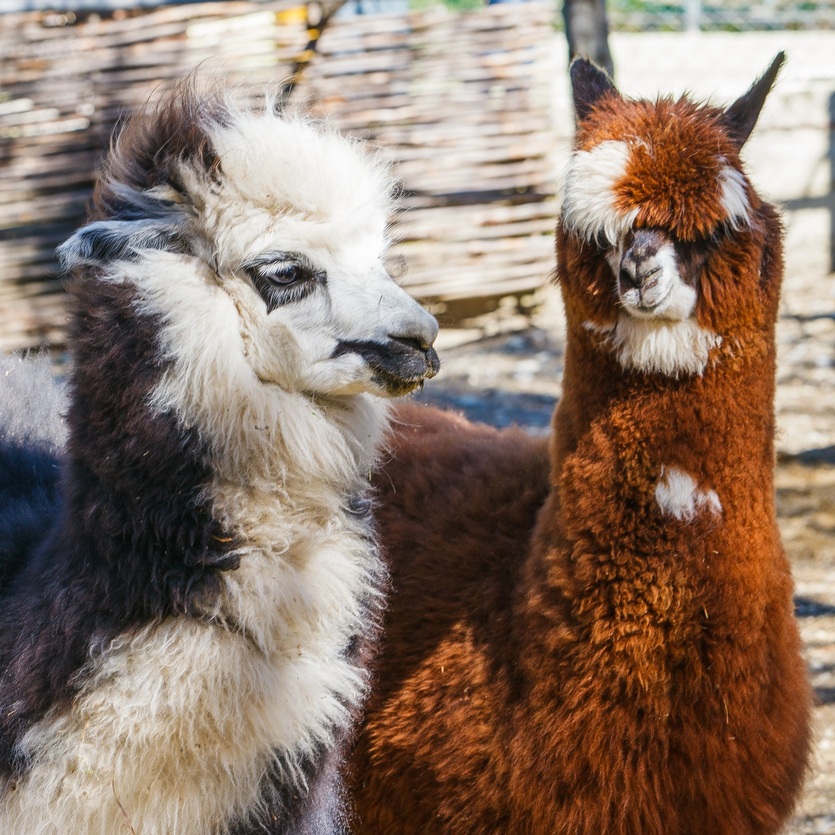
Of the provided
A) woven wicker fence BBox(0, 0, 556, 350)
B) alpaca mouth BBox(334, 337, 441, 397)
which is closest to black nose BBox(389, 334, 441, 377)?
alpaca mouth BBox(334, 337, 441, 397)

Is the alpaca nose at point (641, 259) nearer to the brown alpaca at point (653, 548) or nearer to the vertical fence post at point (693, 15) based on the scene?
the brown alpaca at point (653, 548)

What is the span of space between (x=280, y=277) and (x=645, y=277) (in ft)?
2.65

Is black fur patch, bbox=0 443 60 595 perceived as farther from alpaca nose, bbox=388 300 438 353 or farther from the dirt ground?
the dirt ground

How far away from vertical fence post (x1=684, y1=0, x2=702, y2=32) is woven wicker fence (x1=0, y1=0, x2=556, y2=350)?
2962 millimetres

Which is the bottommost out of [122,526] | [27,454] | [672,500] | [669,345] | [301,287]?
[27,454]

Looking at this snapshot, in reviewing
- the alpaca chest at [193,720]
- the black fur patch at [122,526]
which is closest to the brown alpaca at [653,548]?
the alpaca chest at [193,720]

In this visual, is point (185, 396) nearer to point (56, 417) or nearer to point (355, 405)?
point (355, 405)

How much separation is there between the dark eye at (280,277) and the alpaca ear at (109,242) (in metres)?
0.22

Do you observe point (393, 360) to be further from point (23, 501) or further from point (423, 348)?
point (23, 501)

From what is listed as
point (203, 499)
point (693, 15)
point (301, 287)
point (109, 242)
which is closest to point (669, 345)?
point (301, 287)

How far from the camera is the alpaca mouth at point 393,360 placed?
7.55 ft

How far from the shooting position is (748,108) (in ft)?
8.79

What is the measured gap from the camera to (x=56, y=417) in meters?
3.67

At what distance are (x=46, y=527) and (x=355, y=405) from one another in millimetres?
891
